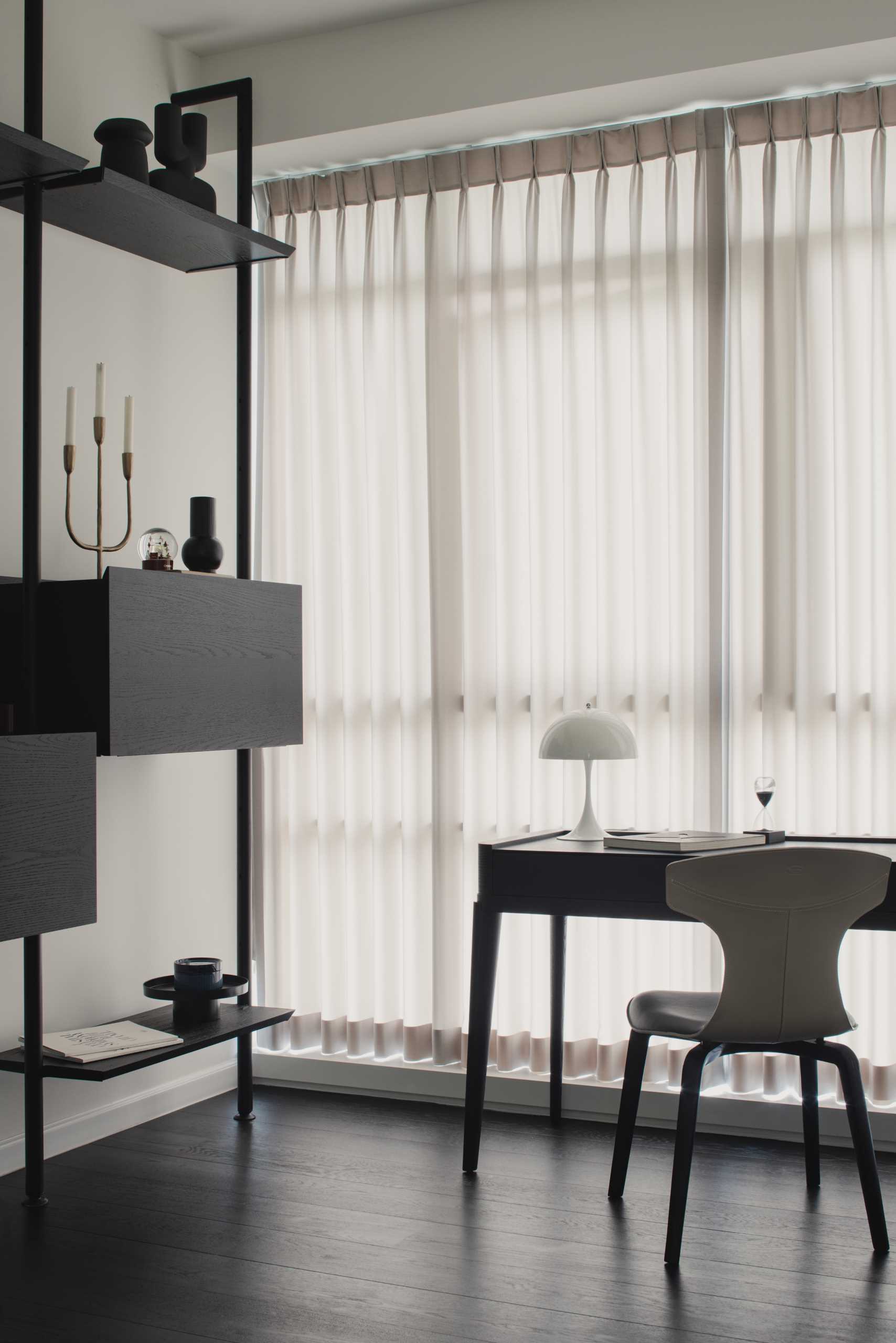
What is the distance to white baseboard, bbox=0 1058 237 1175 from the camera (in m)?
2.91

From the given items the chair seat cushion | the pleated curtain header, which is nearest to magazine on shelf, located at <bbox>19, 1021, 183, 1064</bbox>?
the chair seat cushion

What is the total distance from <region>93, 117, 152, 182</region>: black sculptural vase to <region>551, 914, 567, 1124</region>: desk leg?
2.10m

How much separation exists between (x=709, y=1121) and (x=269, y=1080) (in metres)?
1.30

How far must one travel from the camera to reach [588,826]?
3.05 meters

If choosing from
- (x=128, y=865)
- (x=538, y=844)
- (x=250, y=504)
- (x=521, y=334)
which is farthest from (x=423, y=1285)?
(x=521, y=334)

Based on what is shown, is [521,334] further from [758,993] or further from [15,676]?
[758,993]

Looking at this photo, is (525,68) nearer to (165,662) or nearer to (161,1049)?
(165,662)

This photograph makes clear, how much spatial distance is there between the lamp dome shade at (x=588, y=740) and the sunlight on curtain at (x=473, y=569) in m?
0.35

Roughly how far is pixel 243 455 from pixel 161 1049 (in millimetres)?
1568

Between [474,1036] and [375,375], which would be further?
[375,375]

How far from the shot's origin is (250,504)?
356 cm

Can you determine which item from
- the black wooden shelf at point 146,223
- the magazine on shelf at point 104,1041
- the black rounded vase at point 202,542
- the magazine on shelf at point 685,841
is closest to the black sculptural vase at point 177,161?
the black wooden shelf at point 146,223

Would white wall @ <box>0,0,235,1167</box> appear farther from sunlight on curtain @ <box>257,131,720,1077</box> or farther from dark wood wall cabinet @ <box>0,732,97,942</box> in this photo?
dark wood wall cabinet @ <box>0,732,97,942</box>

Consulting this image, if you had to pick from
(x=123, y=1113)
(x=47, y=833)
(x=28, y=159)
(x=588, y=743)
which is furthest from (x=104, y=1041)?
(x=28, y=159)
